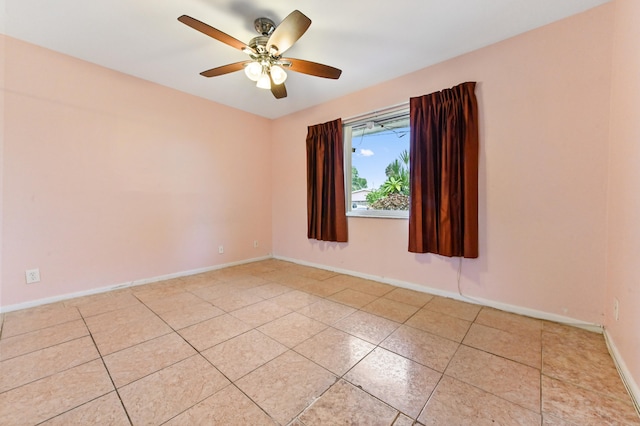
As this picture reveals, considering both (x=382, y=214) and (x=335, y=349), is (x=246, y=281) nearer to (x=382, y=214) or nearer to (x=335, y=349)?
(x=335, y=349)

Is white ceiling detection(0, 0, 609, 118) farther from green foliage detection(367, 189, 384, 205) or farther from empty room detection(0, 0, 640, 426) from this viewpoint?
green foliage detection(367, 189, 384, 205)

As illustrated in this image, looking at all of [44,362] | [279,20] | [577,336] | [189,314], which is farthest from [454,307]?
[44,362]

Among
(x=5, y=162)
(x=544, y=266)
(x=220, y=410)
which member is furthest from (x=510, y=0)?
(x=5, y=162)

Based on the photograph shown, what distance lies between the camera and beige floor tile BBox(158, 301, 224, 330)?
204 centimetres

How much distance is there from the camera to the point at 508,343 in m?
1.73

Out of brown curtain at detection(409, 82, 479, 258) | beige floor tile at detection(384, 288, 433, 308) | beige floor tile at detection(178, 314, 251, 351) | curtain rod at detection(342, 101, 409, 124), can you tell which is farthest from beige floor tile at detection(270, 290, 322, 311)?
curtain rod at detection(342, 101, 409, 124)

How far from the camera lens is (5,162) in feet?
7.22

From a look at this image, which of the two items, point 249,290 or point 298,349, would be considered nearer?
point 298,349

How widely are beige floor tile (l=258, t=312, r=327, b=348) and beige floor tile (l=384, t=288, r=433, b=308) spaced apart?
37.4 inches

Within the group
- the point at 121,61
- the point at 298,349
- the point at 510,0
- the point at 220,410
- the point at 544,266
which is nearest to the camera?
the point at 220,410

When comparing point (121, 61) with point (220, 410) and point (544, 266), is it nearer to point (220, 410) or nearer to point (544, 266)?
point (220, 410)

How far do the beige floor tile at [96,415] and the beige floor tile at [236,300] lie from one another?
1.10 metres

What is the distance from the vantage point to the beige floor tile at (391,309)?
7.11 feet

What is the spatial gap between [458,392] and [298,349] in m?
0.95
